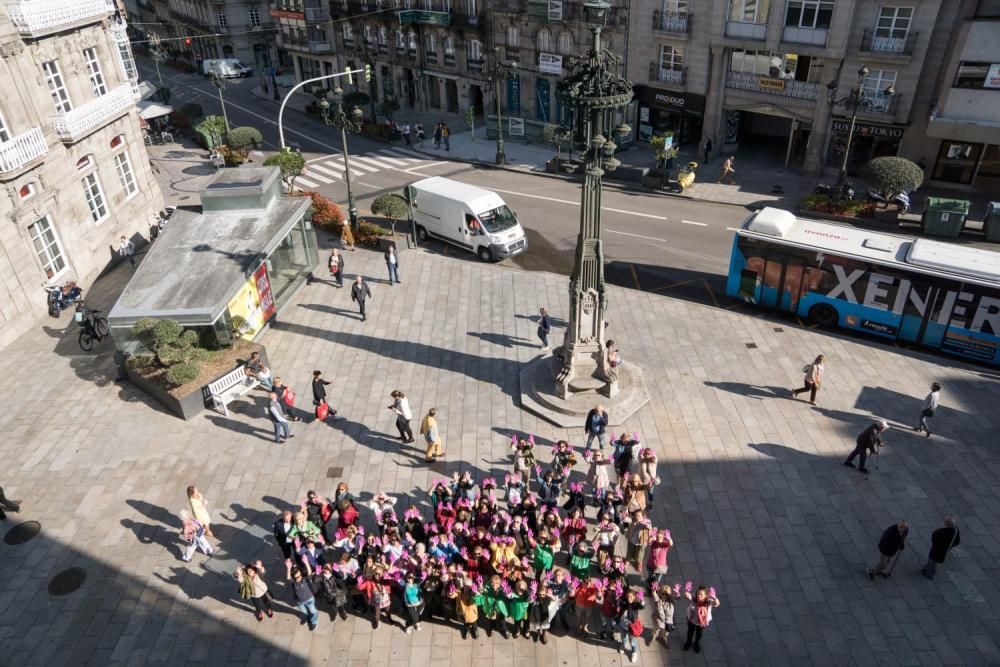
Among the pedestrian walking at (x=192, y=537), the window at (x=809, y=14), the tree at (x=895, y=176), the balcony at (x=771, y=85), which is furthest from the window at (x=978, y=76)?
the pedestrian walking at (x=192, y=537)

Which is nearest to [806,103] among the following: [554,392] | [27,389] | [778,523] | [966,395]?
[966,395]

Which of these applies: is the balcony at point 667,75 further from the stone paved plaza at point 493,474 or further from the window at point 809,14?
the stone paved plaza at point 493,474

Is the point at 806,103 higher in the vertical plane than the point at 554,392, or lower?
higher

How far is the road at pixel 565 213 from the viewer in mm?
27812

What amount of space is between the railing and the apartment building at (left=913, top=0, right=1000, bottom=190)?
17.2 ft

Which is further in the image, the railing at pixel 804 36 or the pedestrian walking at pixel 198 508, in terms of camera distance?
the railing at pixel 804 36

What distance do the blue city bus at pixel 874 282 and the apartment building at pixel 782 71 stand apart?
14661 millimetres

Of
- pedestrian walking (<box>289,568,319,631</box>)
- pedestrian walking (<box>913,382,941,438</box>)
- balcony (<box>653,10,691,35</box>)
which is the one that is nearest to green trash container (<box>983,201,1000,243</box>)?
pedestrian walking (<box>913,382,941,438</box>)

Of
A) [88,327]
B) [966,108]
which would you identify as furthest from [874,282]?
[88,327]

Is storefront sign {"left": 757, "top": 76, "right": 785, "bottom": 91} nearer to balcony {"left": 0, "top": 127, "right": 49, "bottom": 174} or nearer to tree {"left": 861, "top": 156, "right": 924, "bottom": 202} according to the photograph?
tree {"left": 861, "top": 156, "right": 924, "bottom": 202}

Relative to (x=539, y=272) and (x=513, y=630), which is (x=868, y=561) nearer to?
(x=513, y=630)

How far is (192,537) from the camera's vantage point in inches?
571

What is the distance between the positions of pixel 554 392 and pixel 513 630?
7.83 metres

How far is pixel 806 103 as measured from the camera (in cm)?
3709
